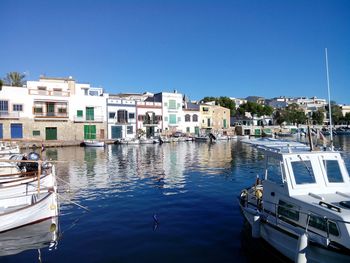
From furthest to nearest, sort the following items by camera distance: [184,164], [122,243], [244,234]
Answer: [184,164] < [244,234] < [122,243]

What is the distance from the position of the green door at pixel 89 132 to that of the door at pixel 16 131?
1187cm

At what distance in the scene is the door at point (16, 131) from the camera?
53.9 metres

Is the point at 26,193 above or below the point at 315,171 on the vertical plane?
below

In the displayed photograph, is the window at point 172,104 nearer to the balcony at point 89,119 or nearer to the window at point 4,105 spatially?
the balcony at point 89,119

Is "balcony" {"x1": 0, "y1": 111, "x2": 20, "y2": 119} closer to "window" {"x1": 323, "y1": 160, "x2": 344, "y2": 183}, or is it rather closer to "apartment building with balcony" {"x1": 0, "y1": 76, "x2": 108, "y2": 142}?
"apartment building with balcony" {"x1": 0, "y1": 76, "x2": 108, "y2": 142}

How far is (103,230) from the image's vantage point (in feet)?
40.9

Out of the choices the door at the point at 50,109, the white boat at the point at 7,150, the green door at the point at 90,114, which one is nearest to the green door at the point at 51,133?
the door at the point at 50,109

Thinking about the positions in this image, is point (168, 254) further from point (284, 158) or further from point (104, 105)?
point (104, 105)

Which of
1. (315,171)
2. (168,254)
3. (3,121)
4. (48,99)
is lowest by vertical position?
(168,254)

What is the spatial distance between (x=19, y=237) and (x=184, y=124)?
6838 cm

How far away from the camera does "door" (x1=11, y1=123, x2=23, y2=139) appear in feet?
177

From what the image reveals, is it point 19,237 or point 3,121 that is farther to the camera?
point 3,121

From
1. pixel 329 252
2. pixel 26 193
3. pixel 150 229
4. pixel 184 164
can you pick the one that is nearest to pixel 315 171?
pixel 329 252

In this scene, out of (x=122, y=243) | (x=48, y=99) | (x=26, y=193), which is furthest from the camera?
(x=48, y=99)
